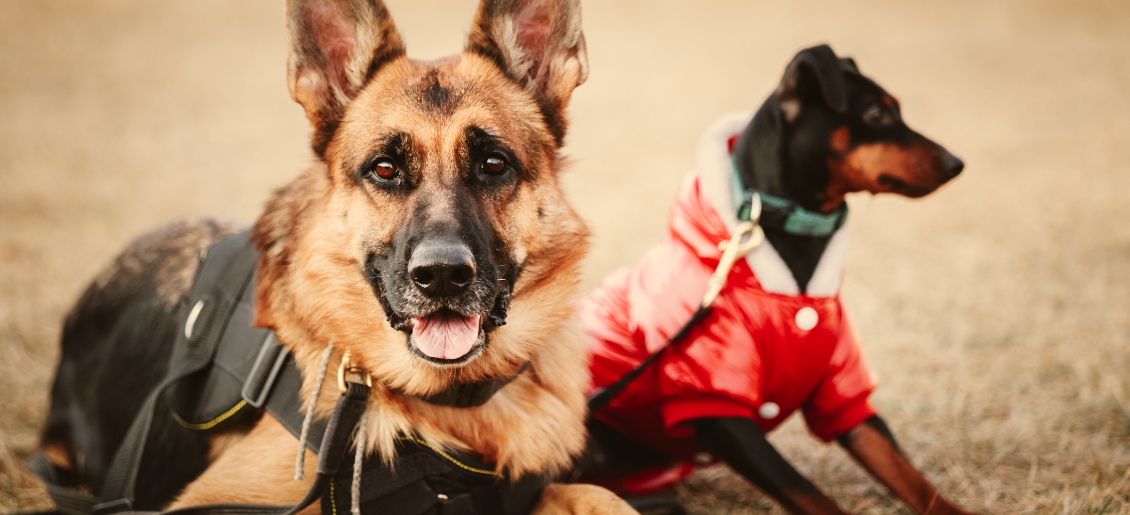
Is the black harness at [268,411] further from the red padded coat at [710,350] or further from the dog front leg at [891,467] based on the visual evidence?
the dog front leg at [891,467]

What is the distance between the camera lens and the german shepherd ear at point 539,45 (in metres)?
2.60

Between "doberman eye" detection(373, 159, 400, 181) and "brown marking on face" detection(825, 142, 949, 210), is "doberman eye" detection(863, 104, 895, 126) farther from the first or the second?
"doberman eye" detection(373, 159, 400, 181)

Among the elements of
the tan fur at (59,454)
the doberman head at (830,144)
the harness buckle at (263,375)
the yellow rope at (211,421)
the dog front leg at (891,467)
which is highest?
the doberman head at (830,144)

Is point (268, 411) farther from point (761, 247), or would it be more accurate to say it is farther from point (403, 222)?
point (761, 247)

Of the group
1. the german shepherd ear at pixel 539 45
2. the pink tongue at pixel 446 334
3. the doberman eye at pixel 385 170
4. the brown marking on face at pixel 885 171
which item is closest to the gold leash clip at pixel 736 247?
the brown marking on face at pixel 885 171

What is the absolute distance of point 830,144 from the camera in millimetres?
3143

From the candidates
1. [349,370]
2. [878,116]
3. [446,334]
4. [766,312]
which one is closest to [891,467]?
[766,312]

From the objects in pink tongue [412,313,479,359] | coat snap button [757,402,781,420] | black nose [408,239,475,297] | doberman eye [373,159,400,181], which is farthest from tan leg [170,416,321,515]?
coat snap button [757,402,781,420]

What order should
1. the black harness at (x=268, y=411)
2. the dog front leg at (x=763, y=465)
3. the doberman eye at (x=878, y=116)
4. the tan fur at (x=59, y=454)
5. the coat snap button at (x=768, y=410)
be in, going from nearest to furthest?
the black harness at (x=268, y=411), the dog front leg at (x=763, y=465), the coat snap button at (x=768, y=410), the tan fur at (x=59, y=454), the doberman eye at (x=878, y=116)

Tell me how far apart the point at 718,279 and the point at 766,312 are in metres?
0.23

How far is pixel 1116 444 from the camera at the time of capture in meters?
3.39

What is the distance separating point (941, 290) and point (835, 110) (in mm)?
3271

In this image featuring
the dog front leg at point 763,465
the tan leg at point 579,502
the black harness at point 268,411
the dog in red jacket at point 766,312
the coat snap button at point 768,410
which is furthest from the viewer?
the coat snap button at point 768,410

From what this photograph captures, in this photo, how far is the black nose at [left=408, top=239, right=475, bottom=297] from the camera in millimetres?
2047
